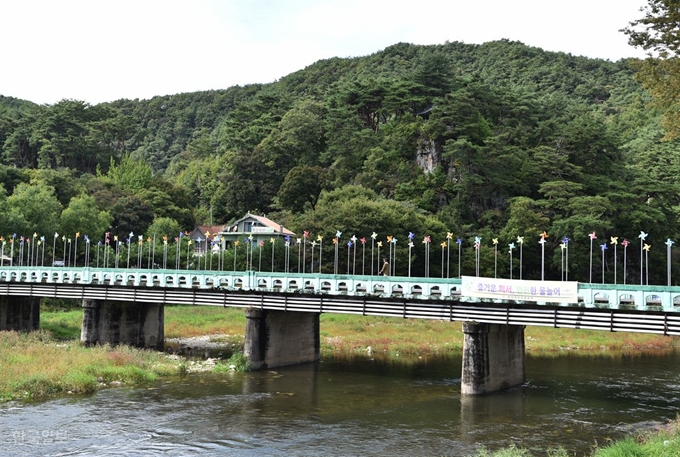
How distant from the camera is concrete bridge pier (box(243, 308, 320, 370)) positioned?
168ft

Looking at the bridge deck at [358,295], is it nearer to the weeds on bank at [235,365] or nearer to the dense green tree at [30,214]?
the weeds on bank at [235,365]

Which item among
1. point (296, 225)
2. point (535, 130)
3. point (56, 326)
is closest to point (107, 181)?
point (296, 225)

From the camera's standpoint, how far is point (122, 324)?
6103cm

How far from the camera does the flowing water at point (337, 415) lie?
30.8 metres

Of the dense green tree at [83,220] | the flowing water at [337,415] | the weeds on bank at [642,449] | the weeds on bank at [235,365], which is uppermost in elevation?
the dense green tree at [83,220]

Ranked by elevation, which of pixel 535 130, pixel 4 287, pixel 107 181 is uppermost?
pixel 535 130

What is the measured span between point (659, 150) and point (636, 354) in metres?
72.4

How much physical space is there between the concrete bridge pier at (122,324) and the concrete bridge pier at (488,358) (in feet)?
101

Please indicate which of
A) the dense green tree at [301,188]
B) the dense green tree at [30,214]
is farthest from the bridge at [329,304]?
the dense green tree at [301,188]

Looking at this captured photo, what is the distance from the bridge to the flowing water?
281 centimetres

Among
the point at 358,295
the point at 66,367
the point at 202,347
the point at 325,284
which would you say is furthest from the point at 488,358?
the point at 202,347

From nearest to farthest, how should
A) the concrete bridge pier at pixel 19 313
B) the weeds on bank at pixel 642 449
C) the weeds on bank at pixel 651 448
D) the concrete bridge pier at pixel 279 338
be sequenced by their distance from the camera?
the weeds on bank at pixel 651 448
the weeds on bank at pixel 642 449
the concrete bridge pier at pixel 279 338
the concrete bridge pier at pixel 19 313

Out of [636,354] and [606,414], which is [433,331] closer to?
[636,354]

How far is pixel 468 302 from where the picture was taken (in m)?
42.1
